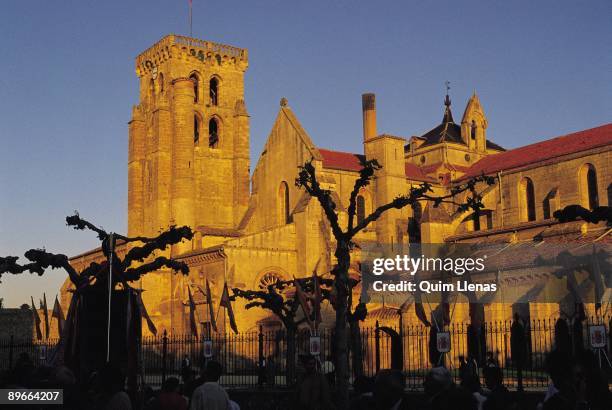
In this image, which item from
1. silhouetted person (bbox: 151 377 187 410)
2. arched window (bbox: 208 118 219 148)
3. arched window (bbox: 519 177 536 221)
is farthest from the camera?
arched window (bbox: 208 118 219 148)

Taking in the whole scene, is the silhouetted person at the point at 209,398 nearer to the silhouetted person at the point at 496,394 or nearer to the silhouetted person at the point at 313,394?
the silhouetted person at the point at 313,394

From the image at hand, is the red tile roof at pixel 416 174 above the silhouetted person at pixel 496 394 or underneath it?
above

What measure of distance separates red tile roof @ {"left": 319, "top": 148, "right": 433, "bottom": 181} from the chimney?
1.52m

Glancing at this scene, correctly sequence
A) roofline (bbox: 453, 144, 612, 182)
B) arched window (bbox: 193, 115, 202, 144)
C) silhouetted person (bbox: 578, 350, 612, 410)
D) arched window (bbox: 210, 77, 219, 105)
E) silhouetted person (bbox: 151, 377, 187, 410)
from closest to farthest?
1. silhouetted person (bbox: 578, 350, 612, 410)
2. silhouetted person (bbox: 151, 377, 187, 410)
3. roofline (bbox: 453, 144, 612, 182)
4. arched window (bbox: 193, 115, 202, 144)
5. arched window (bbox: 210, 77, 219, 105)

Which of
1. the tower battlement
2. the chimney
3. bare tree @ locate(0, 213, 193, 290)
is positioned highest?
the tower battlement

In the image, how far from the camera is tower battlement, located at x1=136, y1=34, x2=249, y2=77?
5188 centimetres

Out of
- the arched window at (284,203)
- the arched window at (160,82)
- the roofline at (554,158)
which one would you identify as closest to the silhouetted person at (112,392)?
the roofline at (554,158)

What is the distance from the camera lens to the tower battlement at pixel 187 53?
5188cm

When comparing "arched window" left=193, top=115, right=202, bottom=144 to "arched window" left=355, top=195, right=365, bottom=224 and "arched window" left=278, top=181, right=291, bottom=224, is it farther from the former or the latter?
"arched window" left=355, top=195, right=365, bottom=224

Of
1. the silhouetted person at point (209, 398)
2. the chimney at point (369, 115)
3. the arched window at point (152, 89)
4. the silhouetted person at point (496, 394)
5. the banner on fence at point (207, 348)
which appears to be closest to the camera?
the silhouetted person at point (496, 394)

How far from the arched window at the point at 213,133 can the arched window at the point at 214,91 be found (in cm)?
120

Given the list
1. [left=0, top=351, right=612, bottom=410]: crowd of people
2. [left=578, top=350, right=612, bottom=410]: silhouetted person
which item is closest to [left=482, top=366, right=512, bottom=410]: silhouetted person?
[left=0, top=351, right=612, bottom=410]: crowd of people

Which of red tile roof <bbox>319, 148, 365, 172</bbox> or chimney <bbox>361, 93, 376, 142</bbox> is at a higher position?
chimney <bbox>361, 93, 376, 142</bbox>
